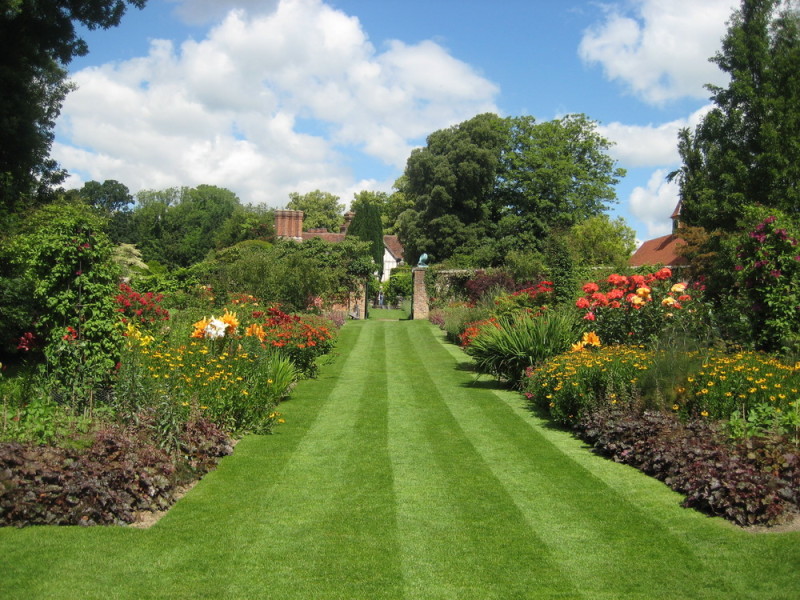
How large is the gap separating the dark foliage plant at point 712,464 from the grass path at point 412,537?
0.61ft

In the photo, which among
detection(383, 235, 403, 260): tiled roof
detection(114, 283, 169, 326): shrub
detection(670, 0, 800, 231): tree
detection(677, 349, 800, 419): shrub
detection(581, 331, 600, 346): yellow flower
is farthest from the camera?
detection(383, 235, 403, 260): tiled roof

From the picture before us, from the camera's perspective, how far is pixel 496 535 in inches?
208

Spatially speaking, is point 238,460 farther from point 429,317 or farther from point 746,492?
point 429,317

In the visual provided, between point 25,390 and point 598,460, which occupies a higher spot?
point 25,390

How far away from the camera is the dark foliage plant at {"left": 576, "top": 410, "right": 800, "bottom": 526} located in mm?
5367

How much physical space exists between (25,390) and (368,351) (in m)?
10.5

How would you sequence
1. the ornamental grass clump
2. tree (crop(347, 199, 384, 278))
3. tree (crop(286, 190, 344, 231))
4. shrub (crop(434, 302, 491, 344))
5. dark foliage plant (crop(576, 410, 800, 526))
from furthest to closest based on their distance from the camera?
1. tree (crop(286, 190, 344, 231))
2. tree (crop(347, 199, 384, 278))
3. shrub (crop(434, 302, 491, 344))
4. the ornamental grass clump
5. dark foliage plant (crop(576, 410, 800, 526))

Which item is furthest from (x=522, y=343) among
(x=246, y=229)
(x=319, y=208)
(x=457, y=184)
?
(x=319, y=208)

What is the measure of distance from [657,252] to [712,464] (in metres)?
40.6

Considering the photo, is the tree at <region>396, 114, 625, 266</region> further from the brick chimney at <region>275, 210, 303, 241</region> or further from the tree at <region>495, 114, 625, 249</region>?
the brick chimney at <region>275, 210, 303, 241</region>

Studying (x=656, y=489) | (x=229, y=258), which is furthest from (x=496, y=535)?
(x=229, y=258)

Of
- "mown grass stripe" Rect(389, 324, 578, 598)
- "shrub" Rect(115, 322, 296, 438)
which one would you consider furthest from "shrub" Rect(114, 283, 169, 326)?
"mown grass stripe" Rect(389, 324, 578, 598)

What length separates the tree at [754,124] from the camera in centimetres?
2292

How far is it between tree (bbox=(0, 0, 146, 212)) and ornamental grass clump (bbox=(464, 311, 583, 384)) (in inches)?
456
